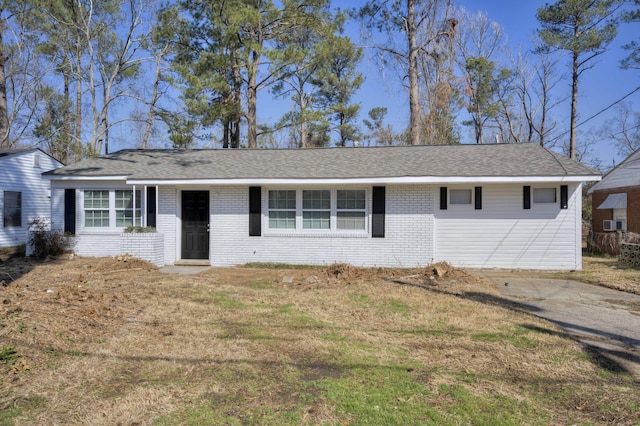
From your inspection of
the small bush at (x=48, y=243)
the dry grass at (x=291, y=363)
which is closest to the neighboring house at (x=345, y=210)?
the small bush at (x=48, y=243)

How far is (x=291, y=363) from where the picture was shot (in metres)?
4.35

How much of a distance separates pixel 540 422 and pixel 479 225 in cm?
892

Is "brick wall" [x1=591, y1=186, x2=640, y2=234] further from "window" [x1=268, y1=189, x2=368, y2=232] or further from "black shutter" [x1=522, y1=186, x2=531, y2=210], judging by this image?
"window" [x1=268, y1=189, x2=368, y2=232]

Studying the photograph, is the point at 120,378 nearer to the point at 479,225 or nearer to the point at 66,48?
the point at 479,225

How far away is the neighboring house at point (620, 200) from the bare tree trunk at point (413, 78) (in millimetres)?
8275

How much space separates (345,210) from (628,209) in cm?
1210

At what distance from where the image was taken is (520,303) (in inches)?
287

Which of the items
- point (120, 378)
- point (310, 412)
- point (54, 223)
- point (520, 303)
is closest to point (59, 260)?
point (54, 223)

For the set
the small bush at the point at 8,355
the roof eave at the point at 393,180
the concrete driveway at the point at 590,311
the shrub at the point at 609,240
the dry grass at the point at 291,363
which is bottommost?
the concrete driveway at the point at 590,311

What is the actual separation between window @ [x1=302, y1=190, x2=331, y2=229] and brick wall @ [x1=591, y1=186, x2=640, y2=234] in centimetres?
1211

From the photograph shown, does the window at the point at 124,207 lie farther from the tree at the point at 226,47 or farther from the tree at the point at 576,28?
the tree at the point at 576,28

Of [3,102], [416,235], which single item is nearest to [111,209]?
[416,235]

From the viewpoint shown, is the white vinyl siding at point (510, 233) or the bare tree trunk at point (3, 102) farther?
the bare tree trunk at point (3, 102)

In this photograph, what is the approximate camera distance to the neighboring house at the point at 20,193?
16297 mm
